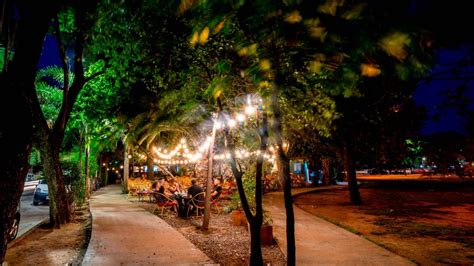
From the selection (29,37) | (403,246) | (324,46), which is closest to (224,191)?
(403,246)

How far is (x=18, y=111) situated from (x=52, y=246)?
18.3 feet


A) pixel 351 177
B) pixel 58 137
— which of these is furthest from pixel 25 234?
pixel 351 177

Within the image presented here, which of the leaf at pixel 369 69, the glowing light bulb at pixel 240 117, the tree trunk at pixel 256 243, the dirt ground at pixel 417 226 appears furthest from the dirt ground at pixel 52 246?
the dirt ground at pixel 417 226

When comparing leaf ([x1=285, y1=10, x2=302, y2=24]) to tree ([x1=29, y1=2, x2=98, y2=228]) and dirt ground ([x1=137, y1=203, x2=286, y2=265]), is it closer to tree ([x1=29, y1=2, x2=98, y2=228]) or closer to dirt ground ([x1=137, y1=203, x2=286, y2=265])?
dirt ground ([x1=137, y1=203, x2=286, y2=265])

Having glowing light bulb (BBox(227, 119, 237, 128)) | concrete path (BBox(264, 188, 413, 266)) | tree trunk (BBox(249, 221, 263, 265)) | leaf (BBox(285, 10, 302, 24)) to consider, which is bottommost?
concrete path (BBox(264, 188, 413, 266))

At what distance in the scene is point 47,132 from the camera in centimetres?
1055

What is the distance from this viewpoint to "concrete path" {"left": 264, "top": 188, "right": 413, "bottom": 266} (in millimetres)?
6496

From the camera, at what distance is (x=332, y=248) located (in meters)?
7.51

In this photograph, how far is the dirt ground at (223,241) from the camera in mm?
6933

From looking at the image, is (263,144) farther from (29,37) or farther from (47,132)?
(47,132)

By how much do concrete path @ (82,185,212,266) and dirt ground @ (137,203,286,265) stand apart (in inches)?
20.9

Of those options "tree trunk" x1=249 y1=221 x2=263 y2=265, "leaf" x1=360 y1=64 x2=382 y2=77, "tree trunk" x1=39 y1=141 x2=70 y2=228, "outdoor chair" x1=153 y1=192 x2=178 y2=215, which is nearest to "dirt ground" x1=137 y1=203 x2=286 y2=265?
"outdoor chair" x1=153 y1=192 x2=178 y2=215

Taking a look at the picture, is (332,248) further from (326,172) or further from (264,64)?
(326,172)

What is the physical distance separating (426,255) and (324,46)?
7022mm
